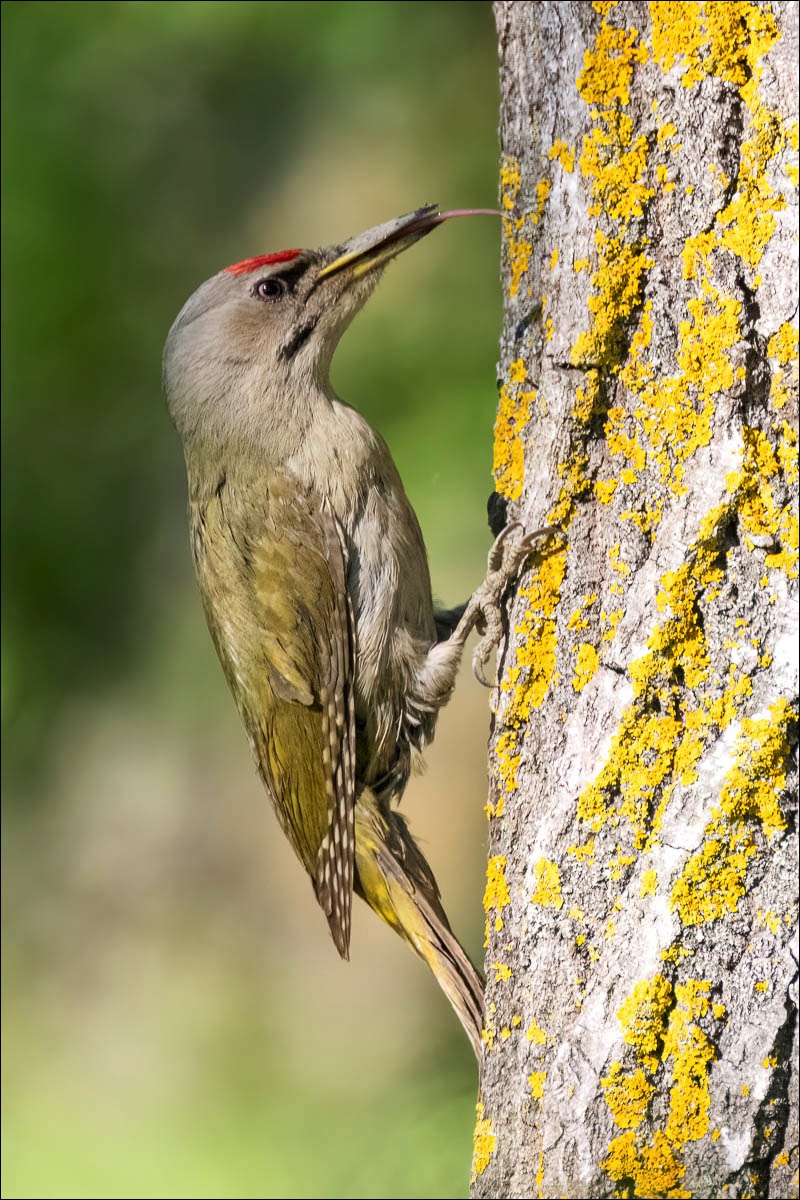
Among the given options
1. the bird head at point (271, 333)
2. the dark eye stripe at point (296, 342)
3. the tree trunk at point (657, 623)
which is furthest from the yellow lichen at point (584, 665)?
the dark eye stripe at point (296, 342)

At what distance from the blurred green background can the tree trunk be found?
5.76ft

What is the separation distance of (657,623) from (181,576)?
337cm

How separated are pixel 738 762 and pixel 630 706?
0.19 meters

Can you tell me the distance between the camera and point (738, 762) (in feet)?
5.93

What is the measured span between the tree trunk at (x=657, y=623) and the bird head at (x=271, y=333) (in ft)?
2.64

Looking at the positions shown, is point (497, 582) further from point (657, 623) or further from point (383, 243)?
point (383, 243)

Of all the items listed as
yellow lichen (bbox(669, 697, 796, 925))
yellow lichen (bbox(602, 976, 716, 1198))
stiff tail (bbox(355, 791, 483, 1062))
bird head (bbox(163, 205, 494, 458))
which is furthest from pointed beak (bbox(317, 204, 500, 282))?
yellow lichen (bbox(602, 976, 716, 1198))

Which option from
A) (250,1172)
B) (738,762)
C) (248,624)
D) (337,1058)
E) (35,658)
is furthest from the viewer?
(35,658)

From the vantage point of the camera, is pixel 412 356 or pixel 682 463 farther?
pixel 412 356

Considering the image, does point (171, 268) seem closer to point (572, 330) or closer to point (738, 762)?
point (572, 330)

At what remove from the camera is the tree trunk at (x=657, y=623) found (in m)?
1.80

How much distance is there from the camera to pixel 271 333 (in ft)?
9.28

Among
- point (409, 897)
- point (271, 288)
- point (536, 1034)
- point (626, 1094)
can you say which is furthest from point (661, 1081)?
point (271, 288)

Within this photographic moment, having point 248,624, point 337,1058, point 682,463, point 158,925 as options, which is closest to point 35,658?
point 158,925
